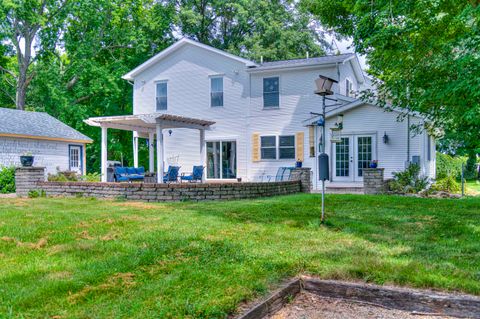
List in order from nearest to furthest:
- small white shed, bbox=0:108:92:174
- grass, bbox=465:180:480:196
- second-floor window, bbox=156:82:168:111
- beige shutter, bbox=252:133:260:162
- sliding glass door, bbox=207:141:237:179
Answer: grass, bbox=465:180:480:196, small white shed, bbox=0:108:92:174, beige shutter, bbox=252:133:260:162, sliding glass door, bbox=207:141:237:179, second-floor window, bbox=156:82:168:111

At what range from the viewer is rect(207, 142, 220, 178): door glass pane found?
61.2 ft

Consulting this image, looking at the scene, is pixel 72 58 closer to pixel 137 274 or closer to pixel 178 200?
pixel 178 200

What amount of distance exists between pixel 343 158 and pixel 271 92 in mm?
4321

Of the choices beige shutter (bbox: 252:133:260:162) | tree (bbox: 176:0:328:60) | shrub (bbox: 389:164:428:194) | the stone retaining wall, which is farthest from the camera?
tree (bbox: 176:0:328:60)

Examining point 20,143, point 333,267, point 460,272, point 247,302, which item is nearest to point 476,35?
point 460,272

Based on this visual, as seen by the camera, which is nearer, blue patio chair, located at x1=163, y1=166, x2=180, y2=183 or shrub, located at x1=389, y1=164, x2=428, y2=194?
shrub, located at x1=389, y1=164, x2=428, y2=194

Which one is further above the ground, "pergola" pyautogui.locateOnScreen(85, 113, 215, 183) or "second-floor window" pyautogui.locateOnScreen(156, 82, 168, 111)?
"second-floor window" pyautogui.locateOnScreen(156, 82, 168, 111)

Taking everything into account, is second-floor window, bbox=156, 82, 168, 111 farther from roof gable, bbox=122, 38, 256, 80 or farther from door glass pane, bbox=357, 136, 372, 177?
door glass pane, bbox=357, 136, 372, 177

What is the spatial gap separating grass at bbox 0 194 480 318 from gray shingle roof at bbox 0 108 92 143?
37.2 feet

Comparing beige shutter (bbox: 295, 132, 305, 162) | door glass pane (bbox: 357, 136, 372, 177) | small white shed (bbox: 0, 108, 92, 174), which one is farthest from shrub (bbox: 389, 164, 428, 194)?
small white shed (bbox: 0, 108, 92, 174)

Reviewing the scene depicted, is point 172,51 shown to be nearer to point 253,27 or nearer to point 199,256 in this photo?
point 253,27

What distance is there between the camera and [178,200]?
998 cm

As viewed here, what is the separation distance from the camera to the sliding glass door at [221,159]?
18406 millimetres

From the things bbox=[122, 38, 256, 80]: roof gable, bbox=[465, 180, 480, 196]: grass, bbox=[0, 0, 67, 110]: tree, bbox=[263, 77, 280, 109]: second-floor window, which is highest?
bbox=[0, 0, 67, 110]: tree
